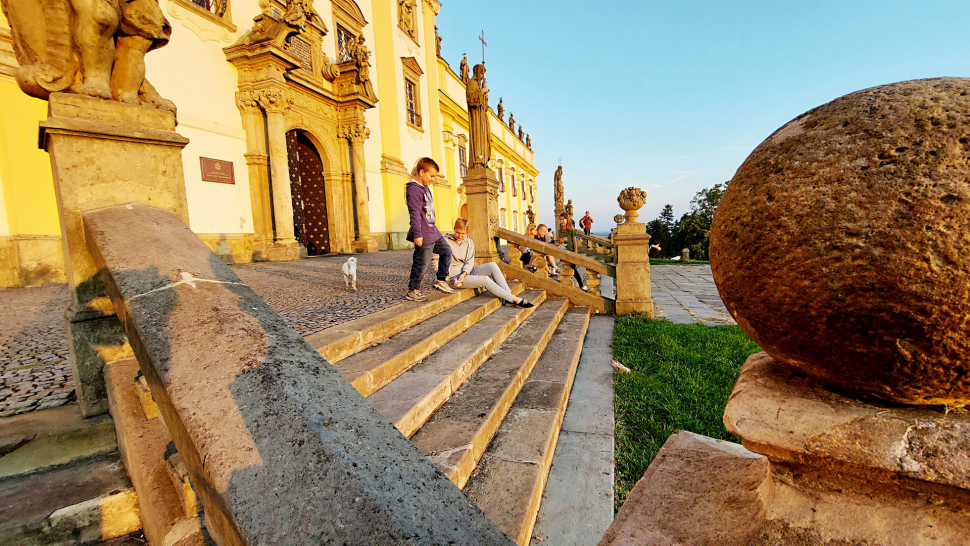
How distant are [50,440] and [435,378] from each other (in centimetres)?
183

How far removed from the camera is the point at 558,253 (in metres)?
6.61

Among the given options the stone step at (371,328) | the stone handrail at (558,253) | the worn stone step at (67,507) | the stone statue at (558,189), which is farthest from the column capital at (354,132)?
the stone statue at (558,189)

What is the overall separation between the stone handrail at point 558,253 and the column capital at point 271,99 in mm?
7076

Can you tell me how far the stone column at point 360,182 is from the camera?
12.9 meters

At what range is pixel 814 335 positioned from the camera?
2.90ft

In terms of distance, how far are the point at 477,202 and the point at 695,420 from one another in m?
4.84

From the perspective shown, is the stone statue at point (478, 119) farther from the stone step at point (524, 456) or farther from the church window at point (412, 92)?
the church window at point (412, 92)

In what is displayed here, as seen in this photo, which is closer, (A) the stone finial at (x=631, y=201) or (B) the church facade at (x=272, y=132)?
(B) the church facade at (x=272, y=132)

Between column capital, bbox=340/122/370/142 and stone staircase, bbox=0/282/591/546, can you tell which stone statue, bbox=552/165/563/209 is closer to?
column capital, bbox=340/122/370/142

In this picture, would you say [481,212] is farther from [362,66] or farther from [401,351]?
[362,66]

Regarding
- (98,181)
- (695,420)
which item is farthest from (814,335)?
(98,181)

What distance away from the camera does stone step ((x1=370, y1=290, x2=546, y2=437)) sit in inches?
86.0

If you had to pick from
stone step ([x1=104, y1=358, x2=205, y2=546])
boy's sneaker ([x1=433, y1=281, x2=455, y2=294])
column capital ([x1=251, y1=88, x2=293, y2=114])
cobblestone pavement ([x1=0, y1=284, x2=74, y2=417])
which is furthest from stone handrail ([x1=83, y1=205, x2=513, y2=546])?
column capital ([x1=251, y1=88, x2=293, y2=114])

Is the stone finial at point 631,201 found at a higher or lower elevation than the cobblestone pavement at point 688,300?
higher
